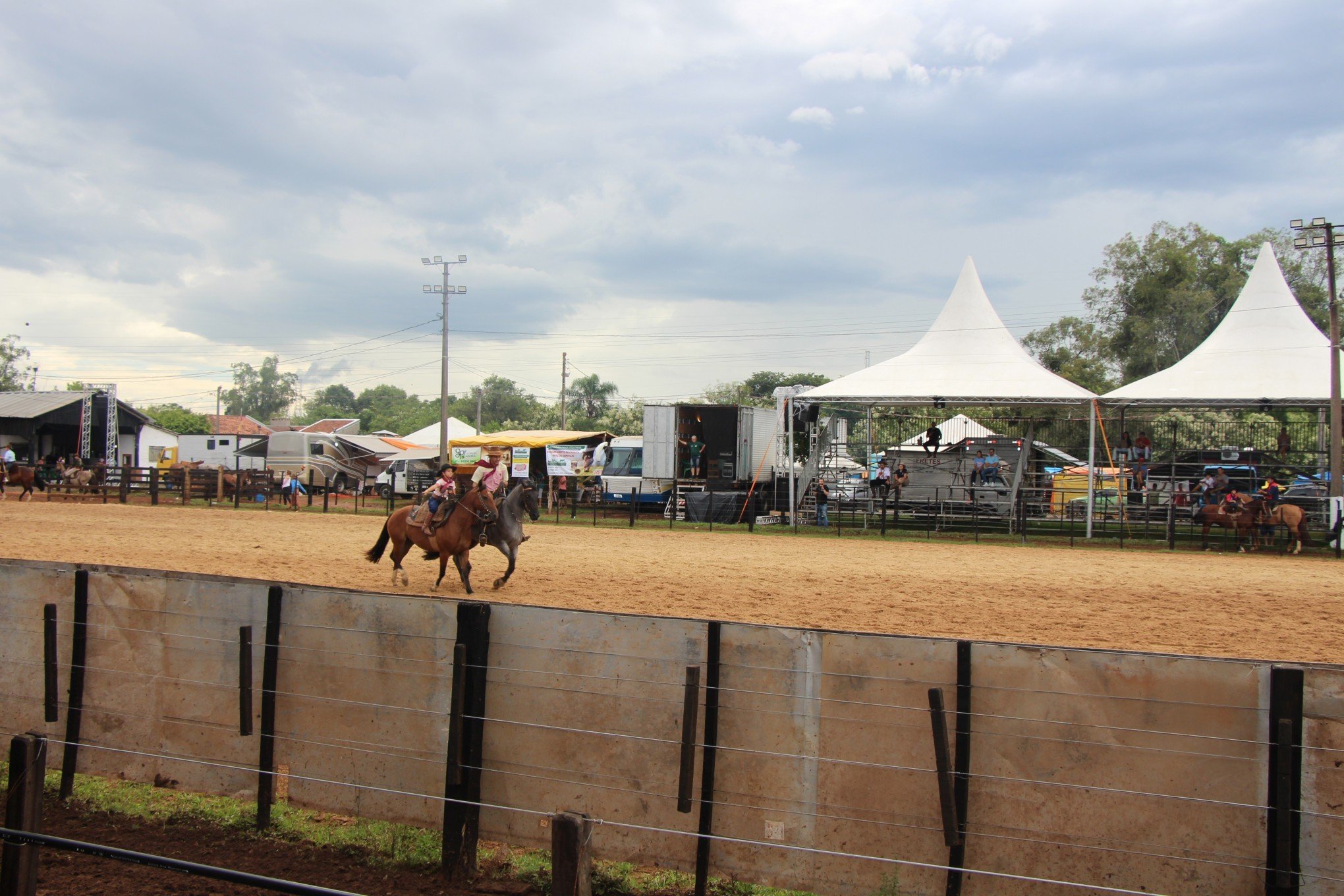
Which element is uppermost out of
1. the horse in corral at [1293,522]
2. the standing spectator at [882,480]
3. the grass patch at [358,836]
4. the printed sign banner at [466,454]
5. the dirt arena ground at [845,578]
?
the printed sign banner at [466,454]

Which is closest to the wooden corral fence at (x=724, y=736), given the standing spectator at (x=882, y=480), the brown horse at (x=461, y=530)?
the brown horse at (x=461, y=530)

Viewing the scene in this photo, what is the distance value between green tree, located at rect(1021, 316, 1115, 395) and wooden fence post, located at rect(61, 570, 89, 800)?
57123 mm

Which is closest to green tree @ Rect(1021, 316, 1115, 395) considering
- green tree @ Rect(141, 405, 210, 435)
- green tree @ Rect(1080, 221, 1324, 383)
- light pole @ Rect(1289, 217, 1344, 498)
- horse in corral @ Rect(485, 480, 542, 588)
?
green tree @ Rect(1080, 221, 1324, 383)

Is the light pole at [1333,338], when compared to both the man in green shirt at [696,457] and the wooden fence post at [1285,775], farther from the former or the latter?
the wooden fence post at [1285,775]

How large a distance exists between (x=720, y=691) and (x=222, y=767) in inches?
124

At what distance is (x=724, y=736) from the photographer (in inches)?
179

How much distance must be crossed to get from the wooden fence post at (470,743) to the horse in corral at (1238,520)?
22528mm

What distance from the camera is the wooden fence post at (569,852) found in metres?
3.33

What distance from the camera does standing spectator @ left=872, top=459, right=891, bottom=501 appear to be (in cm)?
2691

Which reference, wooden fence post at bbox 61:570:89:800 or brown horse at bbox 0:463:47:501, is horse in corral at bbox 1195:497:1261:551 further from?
brown horse at bbox 0:463:47:501

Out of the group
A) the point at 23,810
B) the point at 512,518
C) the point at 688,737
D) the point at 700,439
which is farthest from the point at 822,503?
the point at 23,810

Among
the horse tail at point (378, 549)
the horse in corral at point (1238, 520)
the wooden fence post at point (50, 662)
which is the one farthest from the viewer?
the horse in corral at point (1238, 520)

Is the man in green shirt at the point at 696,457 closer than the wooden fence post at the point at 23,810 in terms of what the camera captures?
No

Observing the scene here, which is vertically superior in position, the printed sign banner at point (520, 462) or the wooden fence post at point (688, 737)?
the printed sign banner at point (520, 462)
